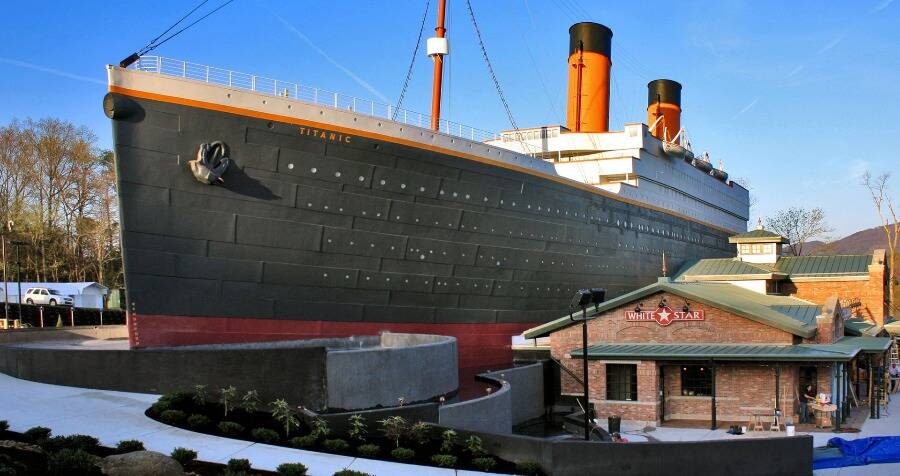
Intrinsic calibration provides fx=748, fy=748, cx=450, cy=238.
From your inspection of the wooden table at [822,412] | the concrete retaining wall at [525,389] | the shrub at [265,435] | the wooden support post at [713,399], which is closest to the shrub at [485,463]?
the shrub at [265,435]

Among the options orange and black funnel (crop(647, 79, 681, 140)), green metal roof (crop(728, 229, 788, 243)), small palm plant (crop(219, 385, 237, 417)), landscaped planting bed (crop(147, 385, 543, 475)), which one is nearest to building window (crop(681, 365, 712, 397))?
landscaped planting bed (crop(147, 385, 543, 475))

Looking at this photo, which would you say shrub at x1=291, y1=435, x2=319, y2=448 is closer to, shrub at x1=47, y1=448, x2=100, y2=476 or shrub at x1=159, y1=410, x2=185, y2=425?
shrub at x1=159, y1=410, x2=185, y2=425

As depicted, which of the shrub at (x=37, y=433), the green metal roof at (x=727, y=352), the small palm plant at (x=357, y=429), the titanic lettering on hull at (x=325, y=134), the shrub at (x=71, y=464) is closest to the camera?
the shrub at (x=71, y=464)

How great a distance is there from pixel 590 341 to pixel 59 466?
17.9m

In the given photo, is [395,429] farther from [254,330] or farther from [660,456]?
[254,330]

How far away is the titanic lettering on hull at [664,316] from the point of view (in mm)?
23281

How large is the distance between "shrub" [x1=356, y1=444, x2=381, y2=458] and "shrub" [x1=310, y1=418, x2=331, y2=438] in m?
0.77

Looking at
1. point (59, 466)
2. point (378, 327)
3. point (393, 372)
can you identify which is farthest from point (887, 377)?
point (59, 466)

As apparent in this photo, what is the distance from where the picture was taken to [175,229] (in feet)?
61.1

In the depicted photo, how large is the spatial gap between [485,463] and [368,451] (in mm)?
2014

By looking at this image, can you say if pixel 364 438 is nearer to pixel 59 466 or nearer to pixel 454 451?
pixel 454 451

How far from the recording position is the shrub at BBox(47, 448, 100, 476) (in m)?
9.52

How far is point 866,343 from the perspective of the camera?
965 inches

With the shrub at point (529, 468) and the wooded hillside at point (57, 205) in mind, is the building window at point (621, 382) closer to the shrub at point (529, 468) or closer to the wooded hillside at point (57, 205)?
the shrub at point (529, 468)
